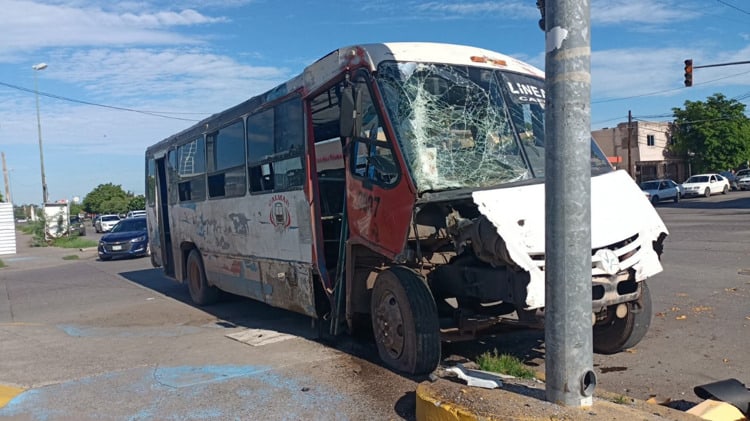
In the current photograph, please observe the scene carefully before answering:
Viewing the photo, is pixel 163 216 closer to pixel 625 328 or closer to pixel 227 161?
pixel 227 161

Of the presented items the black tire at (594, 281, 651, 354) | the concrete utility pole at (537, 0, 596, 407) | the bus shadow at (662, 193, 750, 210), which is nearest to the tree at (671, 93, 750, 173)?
the bus shadow at (662, 193, 750, 210)

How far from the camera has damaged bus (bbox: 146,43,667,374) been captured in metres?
4.92

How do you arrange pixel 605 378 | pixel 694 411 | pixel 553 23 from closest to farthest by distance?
1. pixel 553 23
2. pixel 694 411
3. pixel 605 378

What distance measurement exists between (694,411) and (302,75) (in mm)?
5149

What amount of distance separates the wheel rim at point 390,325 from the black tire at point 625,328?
6.24 ft

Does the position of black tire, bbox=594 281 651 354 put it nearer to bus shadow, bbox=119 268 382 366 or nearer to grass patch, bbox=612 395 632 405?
grass patch, bbox=612 395 632 405

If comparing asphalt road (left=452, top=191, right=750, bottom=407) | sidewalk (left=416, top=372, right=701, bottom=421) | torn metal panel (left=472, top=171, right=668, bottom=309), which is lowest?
asphalt road (left=452, top=191, right=750, bottom=407)

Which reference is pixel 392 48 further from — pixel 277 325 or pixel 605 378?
pixel 277 325

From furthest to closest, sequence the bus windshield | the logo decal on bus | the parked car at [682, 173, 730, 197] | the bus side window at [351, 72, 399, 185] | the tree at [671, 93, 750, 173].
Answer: the tree at [671, 93, 750, 173] < the parked car at [682, 173, 730, 197] < the logo decal on bus < the bus side window at [351, 72, 399, 185] < the bus windshield

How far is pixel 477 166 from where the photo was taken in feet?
18.8

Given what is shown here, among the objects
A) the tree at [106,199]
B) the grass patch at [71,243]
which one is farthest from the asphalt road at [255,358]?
the tree at [106,199]

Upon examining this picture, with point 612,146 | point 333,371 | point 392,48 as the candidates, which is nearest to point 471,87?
point 392,48

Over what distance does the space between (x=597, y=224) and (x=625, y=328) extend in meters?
1.67

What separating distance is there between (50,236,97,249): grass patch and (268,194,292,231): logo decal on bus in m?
25.9
